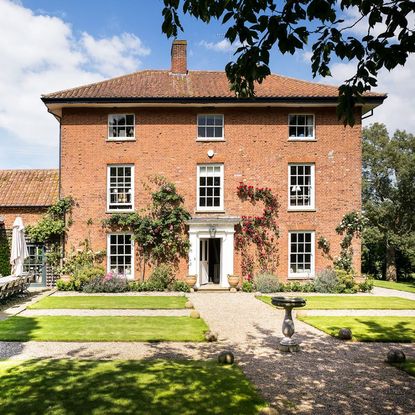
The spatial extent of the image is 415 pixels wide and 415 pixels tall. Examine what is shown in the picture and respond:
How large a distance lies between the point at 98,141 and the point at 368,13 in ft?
58.1

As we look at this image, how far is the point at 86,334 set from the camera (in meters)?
10.8

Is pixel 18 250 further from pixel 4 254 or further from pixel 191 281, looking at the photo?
pixel 191 281

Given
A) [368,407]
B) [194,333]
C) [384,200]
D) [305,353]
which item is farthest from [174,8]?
[384,200]

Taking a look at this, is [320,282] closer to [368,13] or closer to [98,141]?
[98,141]

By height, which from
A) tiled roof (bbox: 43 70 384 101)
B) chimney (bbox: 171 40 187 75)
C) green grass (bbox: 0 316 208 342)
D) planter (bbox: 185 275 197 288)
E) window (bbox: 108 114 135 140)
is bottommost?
green grass (bbox: 0 316 208 342)

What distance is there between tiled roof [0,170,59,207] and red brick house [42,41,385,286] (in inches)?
70.2

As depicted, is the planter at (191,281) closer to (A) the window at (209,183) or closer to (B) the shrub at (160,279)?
(B) the shrub at (160,279)

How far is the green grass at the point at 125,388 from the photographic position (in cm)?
623

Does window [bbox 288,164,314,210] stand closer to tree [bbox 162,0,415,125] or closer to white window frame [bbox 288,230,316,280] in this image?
white window frame [bbox 288,230,316,280]

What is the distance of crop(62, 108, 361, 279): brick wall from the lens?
69.4 ft

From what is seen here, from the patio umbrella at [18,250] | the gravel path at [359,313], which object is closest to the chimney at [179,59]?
the patio umbrella at [18,250]

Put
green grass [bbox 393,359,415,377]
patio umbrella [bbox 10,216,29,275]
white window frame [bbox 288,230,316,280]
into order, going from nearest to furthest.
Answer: green grass [bbox 393,359,415,377], patio umbrella [bbox 10,216,29,275], white window frame [bbox 288,230,316,280]

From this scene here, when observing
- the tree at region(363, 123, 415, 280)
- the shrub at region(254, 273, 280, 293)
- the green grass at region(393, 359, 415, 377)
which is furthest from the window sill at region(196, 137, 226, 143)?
the tree at region(363, 123, 415, 280)

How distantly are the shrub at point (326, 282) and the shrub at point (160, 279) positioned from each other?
6.61 metres
